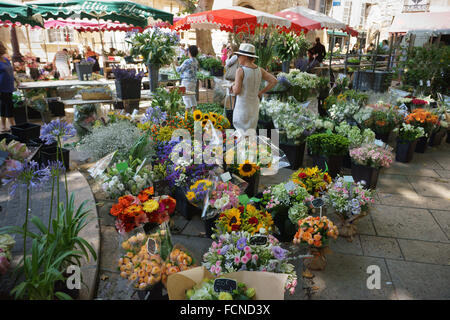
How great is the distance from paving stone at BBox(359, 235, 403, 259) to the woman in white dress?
2.08m

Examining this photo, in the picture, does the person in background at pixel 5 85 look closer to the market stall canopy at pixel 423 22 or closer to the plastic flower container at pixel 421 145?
the plastic flower container at pixel 421 145

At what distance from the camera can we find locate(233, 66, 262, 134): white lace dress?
410cm

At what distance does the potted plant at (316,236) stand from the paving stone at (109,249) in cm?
150

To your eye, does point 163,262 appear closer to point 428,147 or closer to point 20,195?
point 20,195

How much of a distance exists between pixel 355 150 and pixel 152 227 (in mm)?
2737

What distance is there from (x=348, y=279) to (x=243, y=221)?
3.21 ft

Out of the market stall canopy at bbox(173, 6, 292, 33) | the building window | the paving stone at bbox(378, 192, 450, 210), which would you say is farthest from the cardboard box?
the building window

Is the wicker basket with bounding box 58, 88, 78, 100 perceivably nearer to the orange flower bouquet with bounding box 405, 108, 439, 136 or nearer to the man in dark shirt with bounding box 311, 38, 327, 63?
the man in dark shirt with bounding box 311, 38, 327, 63

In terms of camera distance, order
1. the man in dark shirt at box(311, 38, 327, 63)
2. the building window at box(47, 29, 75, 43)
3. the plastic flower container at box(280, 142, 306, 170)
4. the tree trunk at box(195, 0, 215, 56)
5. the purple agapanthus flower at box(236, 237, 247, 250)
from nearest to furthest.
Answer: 1. the purple agapanthus flower at box(236, 237, 247, 250)
2. the plastic flower container at box(280, 142, 306, 170)
3. the man in dark shirt at box(311, 38, 327, 63)
4. the tree trunk at box(195, 0, 215, 56)
5. the building window at box(47, 29, 75, 43)

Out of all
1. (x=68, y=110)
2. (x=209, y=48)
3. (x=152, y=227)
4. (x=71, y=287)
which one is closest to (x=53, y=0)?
(x=68, y=110)

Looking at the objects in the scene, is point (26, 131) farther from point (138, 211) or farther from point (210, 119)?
point (138, 211)

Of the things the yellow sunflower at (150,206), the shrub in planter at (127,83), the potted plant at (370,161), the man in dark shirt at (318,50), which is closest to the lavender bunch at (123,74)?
the shrub in planter at (127,83)

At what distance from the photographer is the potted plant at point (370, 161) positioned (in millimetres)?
3973

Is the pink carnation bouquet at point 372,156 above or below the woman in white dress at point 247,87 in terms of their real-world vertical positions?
below
